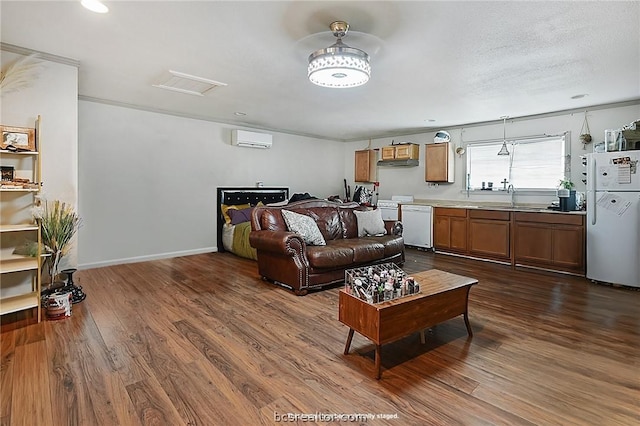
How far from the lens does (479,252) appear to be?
17.8 ft

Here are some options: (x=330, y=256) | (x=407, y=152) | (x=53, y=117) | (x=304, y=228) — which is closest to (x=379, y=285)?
(x=330, y=256)

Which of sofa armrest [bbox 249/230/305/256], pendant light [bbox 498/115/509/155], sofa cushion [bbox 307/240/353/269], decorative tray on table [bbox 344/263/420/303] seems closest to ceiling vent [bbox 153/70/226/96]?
sofa armrest [bbox 249/230/305/256]

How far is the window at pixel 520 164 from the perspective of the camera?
5156mm

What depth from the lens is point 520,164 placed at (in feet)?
18.1

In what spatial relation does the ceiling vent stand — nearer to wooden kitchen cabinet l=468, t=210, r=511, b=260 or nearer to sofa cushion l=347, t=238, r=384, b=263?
sofa cushion l=347, t=238, r=384, b=263

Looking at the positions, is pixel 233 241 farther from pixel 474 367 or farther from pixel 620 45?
pixel 620 45

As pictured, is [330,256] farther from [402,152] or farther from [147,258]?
[402,152]

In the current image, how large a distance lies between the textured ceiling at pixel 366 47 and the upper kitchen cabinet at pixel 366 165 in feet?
9.56

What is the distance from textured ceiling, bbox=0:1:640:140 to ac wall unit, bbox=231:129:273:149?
1.35 meters

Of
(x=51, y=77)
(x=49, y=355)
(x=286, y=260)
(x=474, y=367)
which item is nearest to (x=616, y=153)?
(x=474, y=367)

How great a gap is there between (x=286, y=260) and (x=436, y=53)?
102 inches

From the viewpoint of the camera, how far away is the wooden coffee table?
203cm

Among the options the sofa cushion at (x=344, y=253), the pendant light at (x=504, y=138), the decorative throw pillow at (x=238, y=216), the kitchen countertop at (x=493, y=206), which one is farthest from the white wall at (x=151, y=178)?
the pendant light at (x=504, y=138)

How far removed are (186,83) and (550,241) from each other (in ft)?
17.4
